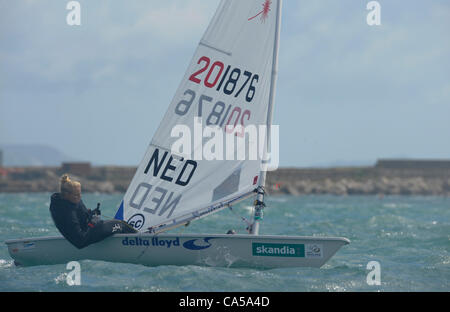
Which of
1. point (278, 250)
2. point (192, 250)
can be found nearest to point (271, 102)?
point (278, 250)

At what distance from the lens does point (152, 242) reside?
9281mm

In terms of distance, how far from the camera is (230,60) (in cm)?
952

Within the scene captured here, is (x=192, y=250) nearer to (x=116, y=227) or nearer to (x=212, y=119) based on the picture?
(x=116, y=227)

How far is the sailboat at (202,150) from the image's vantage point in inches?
370

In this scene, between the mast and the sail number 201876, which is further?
the sail number 201876

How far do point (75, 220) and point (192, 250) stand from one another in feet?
5.47

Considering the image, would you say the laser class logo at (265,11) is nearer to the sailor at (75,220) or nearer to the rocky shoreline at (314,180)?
the sailor at (75,220)

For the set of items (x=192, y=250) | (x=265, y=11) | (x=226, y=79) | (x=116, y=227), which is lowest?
(x=192, y=250)

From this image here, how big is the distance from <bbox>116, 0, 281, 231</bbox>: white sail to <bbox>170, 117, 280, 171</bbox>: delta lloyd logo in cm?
2

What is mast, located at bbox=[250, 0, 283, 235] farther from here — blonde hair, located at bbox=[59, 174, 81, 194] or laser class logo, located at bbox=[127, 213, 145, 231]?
blonde hair, located at bbox=[59, 174, 81, 194]

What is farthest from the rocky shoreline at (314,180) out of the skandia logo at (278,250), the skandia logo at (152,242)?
the skandia logo at (278,250)

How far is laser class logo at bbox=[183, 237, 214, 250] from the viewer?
29.8 feet

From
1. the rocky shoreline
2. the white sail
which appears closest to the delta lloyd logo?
the white sail

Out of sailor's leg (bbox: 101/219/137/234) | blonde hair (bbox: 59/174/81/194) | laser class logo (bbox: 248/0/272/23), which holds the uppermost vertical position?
laser class logo (bbox: 248/0/272/23)
